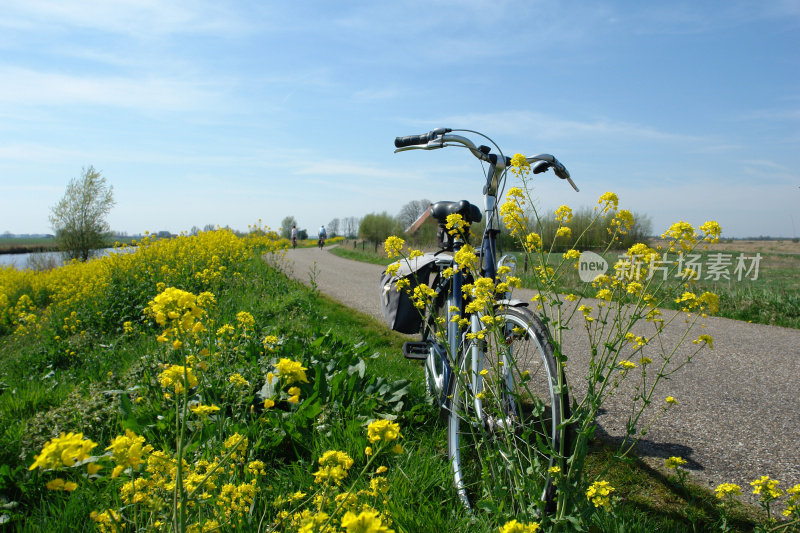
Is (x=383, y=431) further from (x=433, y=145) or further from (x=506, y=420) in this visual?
(x=433, y=145)

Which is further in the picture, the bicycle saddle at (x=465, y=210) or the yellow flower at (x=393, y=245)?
the bicycle saddle at (x=465, y=210)

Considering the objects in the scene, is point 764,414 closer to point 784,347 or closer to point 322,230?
point 784,347

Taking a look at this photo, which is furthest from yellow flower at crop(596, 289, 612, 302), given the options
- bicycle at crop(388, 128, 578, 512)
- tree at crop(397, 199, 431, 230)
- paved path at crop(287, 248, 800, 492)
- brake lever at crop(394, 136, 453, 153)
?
tree at crop(397, 199, 431, 230)

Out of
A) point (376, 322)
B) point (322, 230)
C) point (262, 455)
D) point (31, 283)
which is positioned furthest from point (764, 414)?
point (322, 230)

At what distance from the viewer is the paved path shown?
2.86 meters

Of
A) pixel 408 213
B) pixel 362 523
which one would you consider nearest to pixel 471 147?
pixel 362 523

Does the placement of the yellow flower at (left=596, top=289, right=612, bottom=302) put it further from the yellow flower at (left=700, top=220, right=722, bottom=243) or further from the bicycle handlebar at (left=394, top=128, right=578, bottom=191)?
the bicycle handlebar at (left=394, top=128, right=578, bottom=191)

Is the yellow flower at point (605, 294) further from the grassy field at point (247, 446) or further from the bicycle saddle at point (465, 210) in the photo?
the bicycle saddle at point (465, 210)

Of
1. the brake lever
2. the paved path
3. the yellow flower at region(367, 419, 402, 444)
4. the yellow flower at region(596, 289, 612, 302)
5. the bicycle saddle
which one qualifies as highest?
the brake lever

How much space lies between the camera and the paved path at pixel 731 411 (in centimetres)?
286

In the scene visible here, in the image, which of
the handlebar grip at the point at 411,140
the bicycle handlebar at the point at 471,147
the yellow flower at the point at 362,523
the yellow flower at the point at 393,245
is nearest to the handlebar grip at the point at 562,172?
the bicycle handlebar at the point at 471,147

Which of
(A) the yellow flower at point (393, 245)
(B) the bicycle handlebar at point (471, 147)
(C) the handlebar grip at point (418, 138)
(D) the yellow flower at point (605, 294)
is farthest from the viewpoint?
(C) the handlebar grip at point (418, 138)

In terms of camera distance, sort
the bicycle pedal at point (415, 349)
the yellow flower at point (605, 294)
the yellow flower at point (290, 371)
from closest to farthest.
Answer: the yellow flower at point (290, 371) → the yellow flower at point (605, 294) → the bicycle pedal at point (415, 349)

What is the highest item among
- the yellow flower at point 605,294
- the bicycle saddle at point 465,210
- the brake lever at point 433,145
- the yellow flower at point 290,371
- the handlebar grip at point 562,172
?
the brake lever at point 433,145
